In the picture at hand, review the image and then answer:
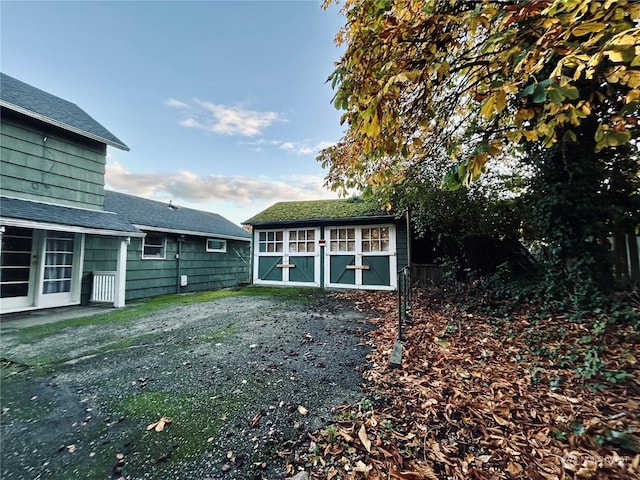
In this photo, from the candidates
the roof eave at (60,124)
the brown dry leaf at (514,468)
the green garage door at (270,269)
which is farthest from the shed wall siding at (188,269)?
the brown dry leaf at (514,468)

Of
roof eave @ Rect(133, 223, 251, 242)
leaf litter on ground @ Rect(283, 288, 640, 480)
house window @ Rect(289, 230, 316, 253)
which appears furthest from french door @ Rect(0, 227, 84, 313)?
leaf litter on ground @ Rect(283, 288, 640, 480)

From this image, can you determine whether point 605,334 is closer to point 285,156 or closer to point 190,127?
point 285,156

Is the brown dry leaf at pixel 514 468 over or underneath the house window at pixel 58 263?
underneath

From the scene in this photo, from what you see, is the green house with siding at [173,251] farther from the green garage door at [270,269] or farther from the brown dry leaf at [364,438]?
the brown dry leaf at [364,438]

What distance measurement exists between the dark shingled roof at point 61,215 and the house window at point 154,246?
148 centimetres

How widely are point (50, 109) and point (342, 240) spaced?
890 cm

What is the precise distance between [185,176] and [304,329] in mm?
15462

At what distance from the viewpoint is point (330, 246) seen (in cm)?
963

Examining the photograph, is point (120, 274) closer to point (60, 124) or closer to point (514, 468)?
point (60, 124)

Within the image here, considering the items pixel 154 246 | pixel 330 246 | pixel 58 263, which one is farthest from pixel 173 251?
pixel 330 246

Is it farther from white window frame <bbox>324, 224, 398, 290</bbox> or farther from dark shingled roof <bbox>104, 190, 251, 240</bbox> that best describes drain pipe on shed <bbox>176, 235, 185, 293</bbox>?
white window frame <bbox>324, 224, 398, 290</bbox>

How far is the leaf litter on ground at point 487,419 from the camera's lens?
63.7 inches

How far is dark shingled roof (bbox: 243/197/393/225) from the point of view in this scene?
8.90 metres

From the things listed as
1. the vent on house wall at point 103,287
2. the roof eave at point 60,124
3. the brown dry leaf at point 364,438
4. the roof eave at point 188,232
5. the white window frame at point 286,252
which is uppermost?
the roof eave at point 60,124
